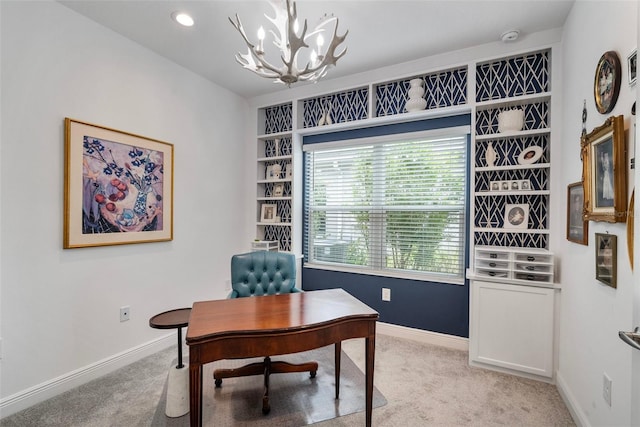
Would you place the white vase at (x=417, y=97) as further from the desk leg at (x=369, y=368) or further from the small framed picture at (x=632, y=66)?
the desk leg at (x=369, y=368)

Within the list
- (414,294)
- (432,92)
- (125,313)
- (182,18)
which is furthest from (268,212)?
(432,92)

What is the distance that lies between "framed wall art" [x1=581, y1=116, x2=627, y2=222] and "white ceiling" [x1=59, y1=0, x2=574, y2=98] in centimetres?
120

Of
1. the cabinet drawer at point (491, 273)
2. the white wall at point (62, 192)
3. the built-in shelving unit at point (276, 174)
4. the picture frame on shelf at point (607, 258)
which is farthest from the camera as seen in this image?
the built-in shelving unit at point (276, 174)

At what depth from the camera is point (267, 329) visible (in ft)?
4.94

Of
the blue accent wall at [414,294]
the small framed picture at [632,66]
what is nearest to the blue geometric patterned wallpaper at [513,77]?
the blue accent wall at [414,294]

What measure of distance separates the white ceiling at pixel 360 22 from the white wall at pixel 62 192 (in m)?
0.24

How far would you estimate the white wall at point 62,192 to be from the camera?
202cm

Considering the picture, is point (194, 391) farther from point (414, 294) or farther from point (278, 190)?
point (278, 190)

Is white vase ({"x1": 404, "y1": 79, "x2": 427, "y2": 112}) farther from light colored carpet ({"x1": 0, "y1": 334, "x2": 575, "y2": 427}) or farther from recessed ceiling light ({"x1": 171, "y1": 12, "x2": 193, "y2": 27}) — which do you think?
light colored carpet ({"x1": 0, "y1": 334, "x2": 575, "y2": 427})

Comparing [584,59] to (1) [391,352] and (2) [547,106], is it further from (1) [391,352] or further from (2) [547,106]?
(1) [391,352]

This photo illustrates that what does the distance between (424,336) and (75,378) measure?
2.99 m

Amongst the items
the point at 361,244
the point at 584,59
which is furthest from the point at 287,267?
the point at 584,59

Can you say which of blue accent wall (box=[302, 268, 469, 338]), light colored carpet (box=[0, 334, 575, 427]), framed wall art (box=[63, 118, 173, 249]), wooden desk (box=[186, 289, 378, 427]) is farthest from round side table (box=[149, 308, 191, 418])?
blue accent wall (box=[302, 268, 469, 338])

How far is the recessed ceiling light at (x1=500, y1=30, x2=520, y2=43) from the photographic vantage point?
250 centimetres
